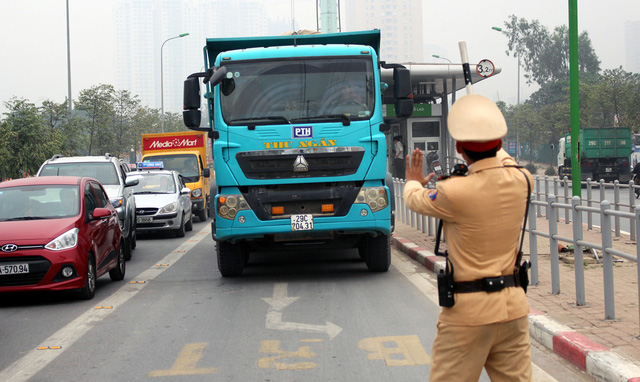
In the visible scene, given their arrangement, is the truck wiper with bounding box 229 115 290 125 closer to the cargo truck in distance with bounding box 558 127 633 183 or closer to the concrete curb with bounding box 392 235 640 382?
the concrete curb with bounding box 392 235 640 382

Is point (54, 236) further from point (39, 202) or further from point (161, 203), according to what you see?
point (161, 203)

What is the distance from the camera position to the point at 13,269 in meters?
8.73

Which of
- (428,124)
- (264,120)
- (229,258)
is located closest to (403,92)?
(264,120)

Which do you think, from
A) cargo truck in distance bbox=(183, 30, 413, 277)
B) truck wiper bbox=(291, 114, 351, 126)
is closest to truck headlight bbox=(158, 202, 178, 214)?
cargo truck in distance bbox=(183, 30, 413, 277)

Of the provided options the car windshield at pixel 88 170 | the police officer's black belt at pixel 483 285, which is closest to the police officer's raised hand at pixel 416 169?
the police officer's black belt at pixel 483 285

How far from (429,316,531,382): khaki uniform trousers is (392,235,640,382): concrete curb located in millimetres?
1872

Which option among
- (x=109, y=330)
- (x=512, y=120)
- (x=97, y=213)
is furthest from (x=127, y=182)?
(x=512, y=120)

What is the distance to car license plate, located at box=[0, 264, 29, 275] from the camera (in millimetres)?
8727

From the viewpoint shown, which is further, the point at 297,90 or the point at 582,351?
the point at 297,90

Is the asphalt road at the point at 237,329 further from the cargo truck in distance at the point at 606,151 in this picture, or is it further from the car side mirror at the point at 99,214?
the cargo truck in distance at the point at 606,151

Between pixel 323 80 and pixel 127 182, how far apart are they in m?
6.13

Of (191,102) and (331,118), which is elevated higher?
(191,102)

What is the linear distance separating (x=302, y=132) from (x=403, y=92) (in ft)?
4.73

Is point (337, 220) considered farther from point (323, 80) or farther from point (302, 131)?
point (323, 80)
